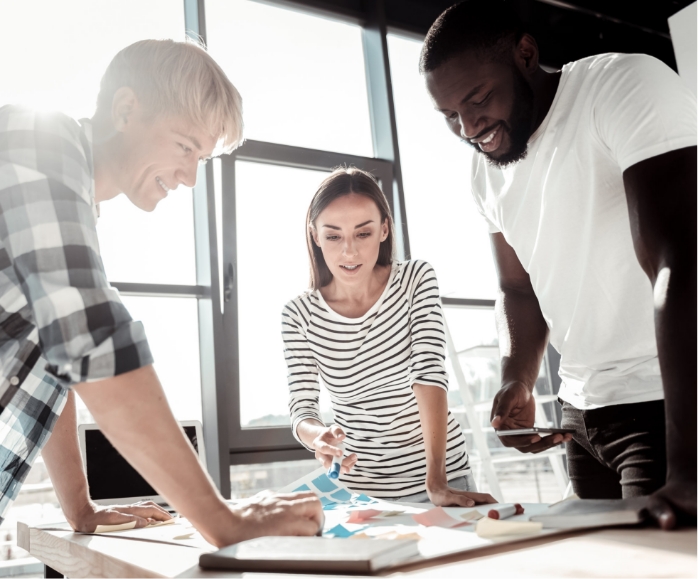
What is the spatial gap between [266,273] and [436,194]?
1218 millimetres

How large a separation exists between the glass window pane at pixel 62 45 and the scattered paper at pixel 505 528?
2431mm

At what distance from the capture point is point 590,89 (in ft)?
3.88

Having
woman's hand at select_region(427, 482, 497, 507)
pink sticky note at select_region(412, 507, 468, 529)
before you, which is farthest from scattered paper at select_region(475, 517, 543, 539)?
woman's hand at select_region(427, 482, 497, 507)

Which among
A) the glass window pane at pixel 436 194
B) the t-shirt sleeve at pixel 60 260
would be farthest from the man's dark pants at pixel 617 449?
the glass window pane at pixel 436 194

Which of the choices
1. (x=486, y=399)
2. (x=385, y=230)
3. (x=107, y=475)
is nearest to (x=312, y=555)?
(x=385, y=230)

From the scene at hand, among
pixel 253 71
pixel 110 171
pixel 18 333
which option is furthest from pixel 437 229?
pixel 18 333

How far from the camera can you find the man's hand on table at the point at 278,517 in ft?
2.63

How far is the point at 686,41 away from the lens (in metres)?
3.27

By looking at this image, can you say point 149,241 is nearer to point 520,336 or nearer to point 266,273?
point 266,273

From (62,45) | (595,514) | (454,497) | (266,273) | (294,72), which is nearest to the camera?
(595,514)

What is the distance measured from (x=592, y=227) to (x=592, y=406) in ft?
1.09

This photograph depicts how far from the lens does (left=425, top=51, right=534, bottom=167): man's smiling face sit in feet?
4.20

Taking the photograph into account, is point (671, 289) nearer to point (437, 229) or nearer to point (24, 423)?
point (24, 423)

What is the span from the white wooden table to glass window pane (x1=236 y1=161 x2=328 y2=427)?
6.84 feet
